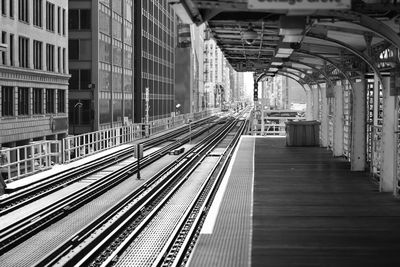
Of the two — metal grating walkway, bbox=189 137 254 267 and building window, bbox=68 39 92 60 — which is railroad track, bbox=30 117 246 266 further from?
building window, bbox=68 39 92 60

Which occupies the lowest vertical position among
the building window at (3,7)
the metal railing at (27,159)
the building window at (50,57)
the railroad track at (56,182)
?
the railroad track at (56,182)

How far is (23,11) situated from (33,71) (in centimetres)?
394

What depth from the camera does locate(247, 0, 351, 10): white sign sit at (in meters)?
8.00

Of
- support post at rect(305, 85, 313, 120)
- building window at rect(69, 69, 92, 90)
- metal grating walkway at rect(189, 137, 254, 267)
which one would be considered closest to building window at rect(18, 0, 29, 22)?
building window at rect(69, 69, 92, 90)

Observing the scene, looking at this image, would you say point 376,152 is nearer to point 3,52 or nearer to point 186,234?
point 186,234

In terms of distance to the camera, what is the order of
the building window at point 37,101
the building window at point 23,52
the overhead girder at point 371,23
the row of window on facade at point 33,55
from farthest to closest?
the building window at point 37,101 → the building window at point 23,52 → the row of window on facade at point 33,55 → the overhead girder at point 371,23

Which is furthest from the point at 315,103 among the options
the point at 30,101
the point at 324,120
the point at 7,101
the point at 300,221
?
the point at 300,221

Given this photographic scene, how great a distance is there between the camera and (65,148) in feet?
91.7

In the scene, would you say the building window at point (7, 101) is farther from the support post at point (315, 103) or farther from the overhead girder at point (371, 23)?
the overhead girder at point (371, 23)

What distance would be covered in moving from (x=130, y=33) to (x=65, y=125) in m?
19.3

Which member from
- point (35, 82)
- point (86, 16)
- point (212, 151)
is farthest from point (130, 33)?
point (212, 151)

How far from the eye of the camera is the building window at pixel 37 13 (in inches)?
1675

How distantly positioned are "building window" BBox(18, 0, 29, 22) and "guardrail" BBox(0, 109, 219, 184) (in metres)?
8.50

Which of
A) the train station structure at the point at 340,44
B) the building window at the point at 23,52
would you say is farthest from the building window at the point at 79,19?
the train station structure at the point at 340,44
